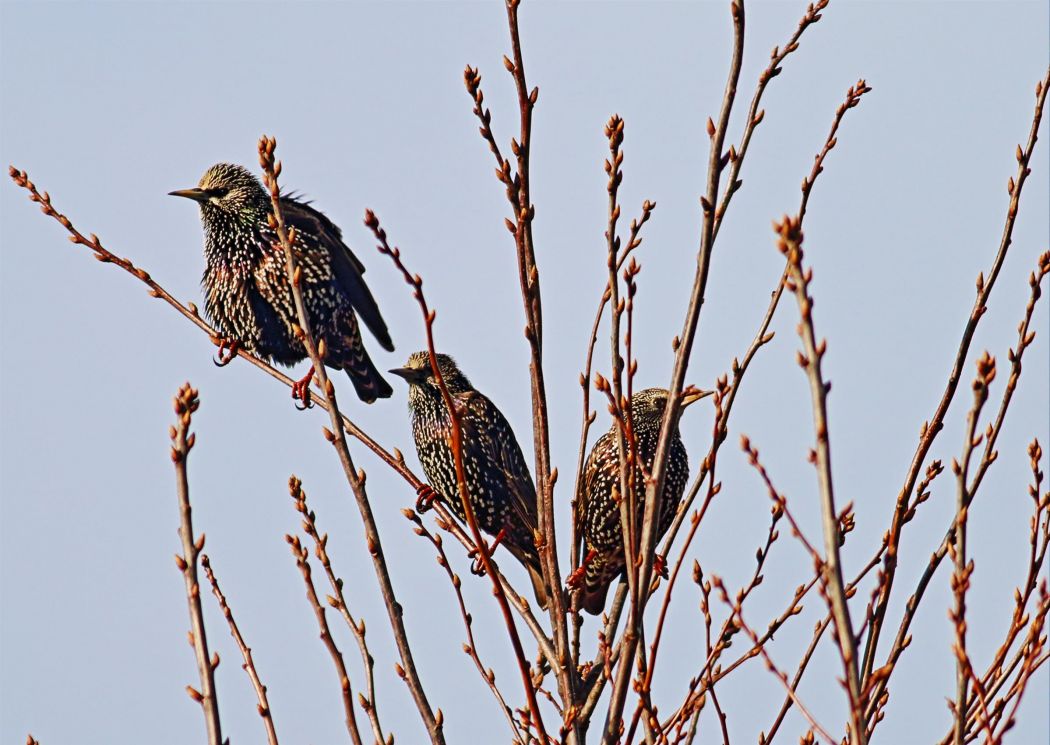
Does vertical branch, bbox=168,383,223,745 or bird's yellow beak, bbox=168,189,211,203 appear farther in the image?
bird's yellow beak, bbox=168,189,211,203

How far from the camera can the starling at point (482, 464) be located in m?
5.89

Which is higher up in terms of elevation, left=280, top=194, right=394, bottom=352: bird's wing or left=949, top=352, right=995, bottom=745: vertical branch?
left=280, top=194, right=394, bottom=352: bird's wing

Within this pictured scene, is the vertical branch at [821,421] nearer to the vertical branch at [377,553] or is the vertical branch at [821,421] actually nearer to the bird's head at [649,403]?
the vertical branch at [377,553]

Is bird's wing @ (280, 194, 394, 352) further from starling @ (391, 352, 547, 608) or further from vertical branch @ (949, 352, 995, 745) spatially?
vertical branch @ (949, 352, 995, 745)

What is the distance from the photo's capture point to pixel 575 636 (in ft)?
10.0

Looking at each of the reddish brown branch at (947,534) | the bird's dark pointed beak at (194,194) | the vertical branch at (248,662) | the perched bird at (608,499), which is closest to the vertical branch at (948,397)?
the reddish brown branch at (947,534)

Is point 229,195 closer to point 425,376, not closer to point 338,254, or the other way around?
point 338,254

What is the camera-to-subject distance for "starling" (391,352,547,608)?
5887mm

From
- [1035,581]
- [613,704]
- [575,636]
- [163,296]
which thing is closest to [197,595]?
[613,704]

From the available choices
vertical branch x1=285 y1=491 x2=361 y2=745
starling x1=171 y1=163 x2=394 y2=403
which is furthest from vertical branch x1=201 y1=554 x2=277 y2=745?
starling x1=171 y1=163 x2=394 y2=403

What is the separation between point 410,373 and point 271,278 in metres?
0.90

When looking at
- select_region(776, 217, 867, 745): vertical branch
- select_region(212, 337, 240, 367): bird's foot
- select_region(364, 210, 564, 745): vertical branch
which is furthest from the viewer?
select_region(212, 337, 240, 367): bird's foot

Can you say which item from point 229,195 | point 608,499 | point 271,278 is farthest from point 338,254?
point 608,499

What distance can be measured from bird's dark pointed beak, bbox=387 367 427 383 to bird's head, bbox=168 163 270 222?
37.5 inches
